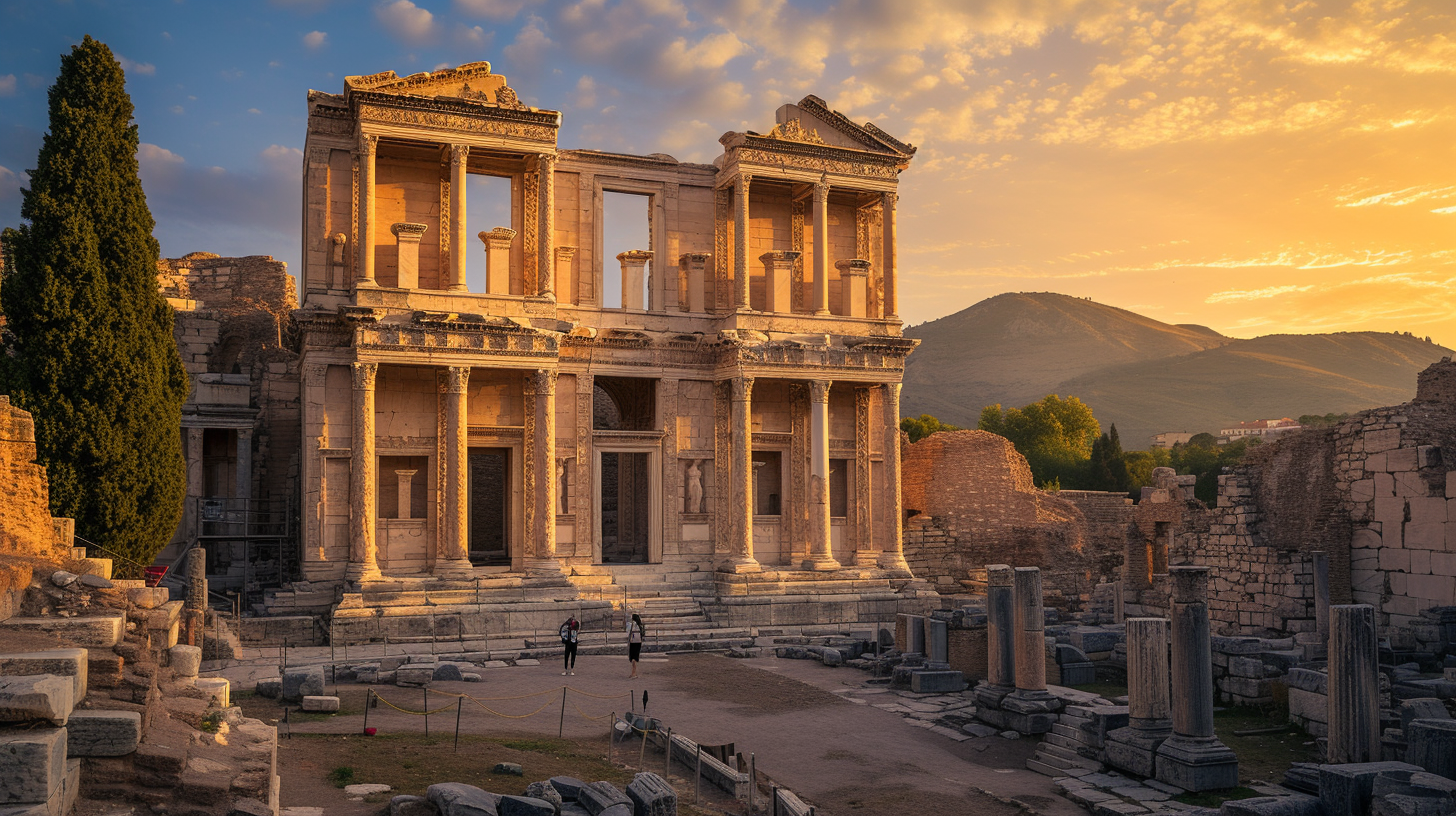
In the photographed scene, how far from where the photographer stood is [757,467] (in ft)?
100

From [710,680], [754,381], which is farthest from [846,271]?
[710,680]

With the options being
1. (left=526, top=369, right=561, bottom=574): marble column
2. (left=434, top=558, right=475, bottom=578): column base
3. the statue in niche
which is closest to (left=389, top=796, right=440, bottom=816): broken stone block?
(left=434, top=558, right=475, bottom=578): column base

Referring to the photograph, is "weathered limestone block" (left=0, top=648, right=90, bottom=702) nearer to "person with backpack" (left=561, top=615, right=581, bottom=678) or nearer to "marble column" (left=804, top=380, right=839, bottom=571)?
"person with backpack" (left=561, top=615, right=581, bottom=678)

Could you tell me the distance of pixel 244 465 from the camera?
29703 millimetres

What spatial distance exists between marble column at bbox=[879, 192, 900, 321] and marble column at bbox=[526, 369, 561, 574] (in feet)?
33.9

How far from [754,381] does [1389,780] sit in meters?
20.4

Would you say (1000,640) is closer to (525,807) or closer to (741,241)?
(525,807)

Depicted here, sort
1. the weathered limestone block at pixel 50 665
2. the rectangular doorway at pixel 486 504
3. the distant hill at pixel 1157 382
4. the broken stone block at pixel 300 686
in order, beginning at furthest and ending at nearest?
the distant hill at pixel 1157 382
the rectangular doorway at pixel 486 504
the broken stone block at pixel 300 686
the weathered limestone block at pixel 50 665

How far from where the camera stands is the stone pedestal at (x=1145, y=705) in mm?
13203

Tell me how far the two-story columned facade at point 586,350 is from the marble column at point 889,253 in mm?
80

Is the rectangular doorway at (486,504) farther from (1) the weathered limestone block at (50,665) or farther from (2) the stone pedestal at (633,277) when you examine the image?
(1) the weathered limestone block at (50,665)

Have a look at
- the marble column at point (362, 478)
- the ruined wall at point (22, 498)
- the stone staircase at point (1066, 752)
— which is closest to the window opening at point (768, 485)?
the marble column at point (362, 478)

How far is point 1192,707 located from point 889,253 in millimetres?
19737

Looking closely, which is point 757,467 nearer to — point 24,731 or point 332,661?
point 332,661
